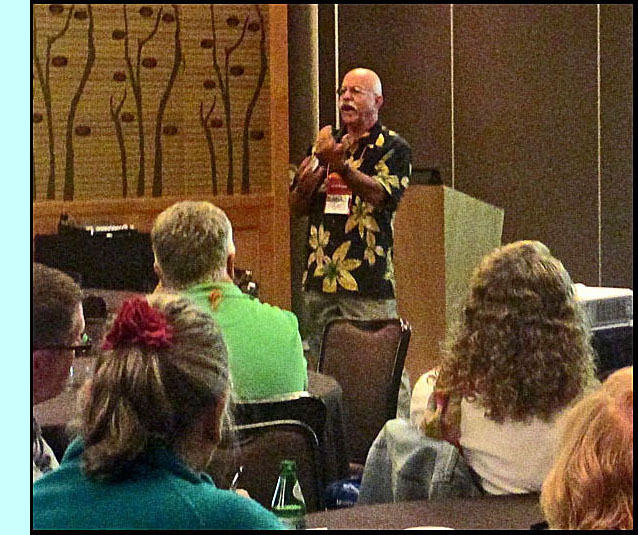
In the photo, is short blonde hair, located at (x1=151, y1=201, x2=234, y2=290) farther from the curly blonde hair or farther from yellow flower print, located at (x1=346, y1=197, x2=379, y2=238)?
yellow flower print, located at (x1=346, y1=197, x2=379, y2=238)

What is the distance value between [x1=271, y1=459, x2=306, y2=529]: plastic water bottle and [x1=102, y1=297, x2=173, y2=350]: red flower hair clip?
55 centimetres

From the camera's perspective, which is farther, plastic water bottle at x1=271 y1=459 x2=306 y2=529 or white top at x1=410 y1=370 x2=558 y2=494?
white top at x1=410 y1=370 x2=558 y2=494

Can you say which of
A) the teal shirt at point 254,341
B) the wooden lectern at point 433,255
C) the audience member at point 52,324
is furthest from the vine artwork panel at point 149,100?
the audience member at point 52,324

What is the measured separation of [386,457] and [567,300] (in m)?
0.55

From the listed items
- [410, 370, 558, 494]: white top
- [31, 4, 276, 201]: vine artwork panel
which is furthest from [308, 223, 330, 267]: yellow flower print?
[410, 370, 558, 494]: white top

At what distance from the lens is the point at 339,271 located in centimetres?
485

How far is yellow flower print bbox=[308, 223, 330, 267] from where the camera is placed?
4.86 metres

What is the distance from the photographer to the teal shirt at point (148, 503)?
5.39 feet

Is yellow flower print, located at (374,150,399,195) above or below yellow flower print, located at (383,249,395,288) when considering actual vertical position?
above

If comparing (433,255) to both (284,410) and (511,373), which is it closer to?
(284,410)

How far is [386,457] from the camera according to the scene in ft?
8.34

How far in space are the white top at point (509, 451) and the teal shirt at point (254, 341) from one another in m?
0.71

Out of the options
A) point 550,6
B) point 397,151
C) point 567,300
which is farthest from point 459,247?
point 567,300

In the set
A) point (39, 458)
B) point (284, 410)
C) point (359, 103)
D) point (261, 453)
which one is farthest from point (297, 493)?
point (359, 103)
